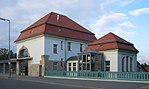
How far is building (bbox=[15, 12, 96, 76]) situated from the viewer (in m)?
46.3

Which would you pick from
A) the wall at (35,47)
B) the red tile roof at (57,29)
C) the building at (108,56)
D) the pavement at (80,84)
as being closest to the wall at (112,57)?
the building at (108,56)

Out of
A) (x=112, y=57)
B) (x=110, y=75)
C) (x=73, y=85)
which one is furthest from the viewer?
(x=112, y=57)

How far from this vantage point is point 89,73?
36.1m

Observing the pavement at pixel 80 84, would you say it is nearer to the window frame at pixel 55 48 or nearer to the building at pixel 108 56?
the building at pixel 108 56

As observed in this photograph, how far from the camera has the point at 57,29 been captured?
161 feet

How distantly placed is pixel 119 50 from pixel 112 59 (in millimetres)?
1923

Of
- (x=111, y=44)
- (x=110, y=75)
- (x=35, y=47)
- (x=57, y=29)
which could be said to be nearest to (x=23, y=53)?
(x=35, y=47)

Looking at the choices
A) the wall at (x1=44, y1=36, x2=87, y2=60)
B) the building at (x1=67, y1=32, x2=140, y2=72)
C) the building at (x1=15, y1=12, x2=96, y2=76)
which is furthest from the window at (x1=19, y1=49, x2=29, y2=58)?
the building at (x1=67, y1=32, x2=140, y2=72)

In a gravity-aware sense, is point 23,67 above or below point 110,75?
above

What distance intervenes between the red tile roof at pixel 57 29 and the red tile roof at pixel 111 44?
6.83 m

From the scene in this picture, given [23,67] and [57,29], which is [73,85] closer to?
[57,29]

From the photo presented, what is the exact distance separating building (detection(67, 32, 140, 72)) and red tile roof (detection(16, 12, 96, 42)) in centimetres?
740

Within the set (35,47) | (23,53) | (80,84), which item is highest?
(35,47)

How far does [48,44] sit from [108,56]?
11.0 meters
